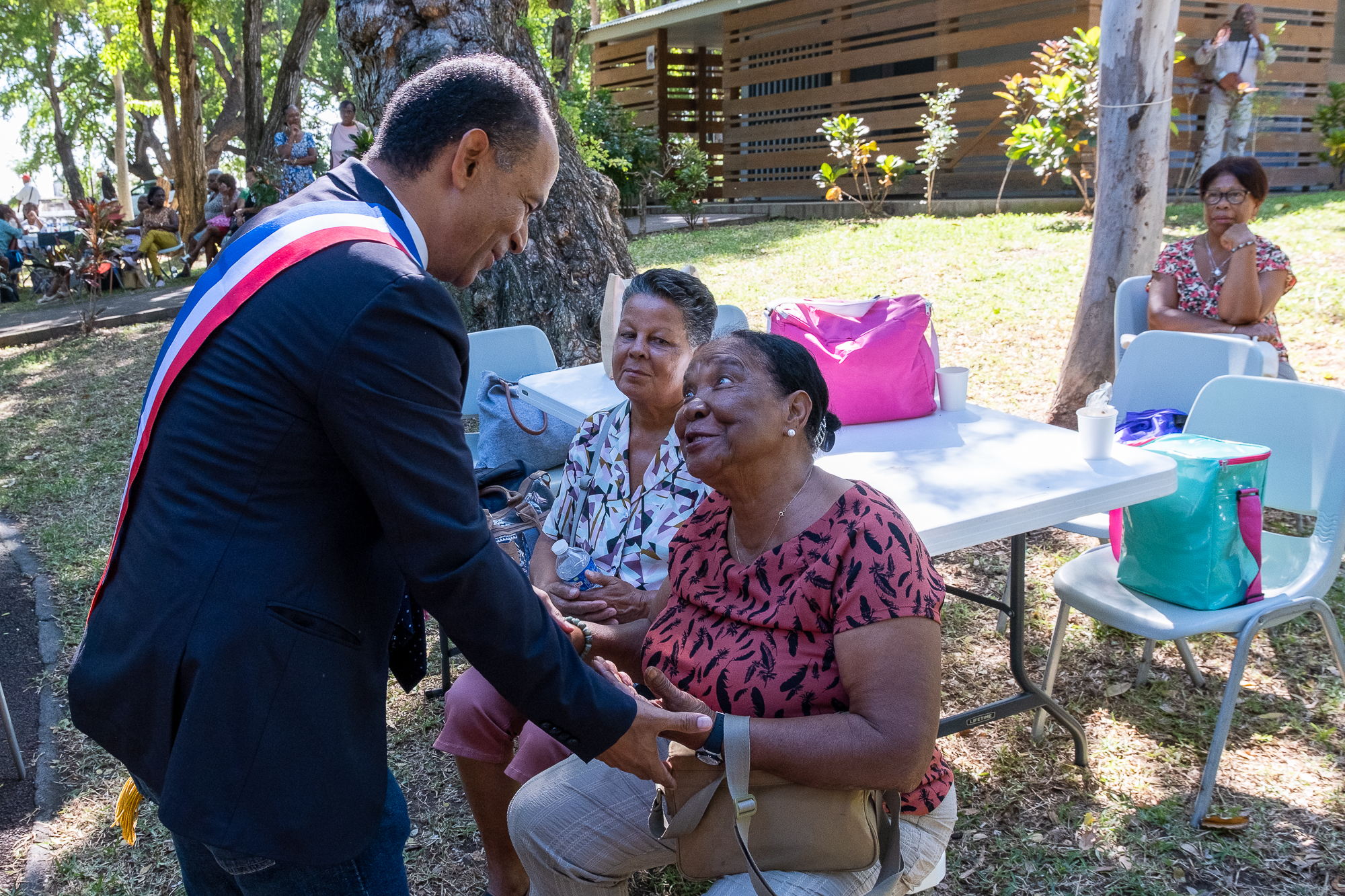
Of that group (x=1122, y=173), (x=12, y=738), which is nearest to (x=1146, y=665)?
(x=1122, y=173)

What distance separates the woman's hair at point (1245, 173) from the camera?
15.3 ft

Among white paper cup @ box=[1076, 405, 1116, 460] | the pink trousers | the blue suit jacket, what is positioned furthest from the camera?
white paper cup @ box=[1076, 405, 1116, 460]

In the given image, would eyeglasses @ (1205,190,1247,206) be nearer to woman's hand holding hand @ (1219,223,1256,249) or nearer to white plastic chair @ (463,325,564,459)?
woman's hand holding hand @ (1219,223,1256,249)

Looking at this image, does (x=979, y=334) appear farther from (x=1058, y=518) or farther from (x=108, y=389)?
(x=108, y=389)

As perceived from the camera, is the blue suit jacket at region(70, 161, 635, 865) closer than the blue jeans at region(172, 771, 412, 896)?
Yes

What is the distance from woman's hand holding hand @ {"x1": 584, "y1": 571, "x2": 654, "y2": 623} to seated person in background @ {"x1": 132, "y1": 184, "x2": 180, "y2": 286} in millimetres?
16571

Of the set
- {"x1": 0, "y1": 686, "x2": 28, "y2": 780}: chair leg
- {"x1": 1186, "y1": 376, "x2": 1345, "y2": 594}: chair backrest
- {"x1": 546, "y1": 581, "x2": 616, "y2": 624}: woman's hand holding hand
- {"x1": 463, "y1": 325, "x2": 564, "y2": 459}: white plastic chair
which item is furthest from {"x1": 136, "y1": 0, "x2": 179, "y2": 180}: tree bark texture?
{"x1": 1186, "y1": 376, "x2": 1345, "y2": 594}: chair backrest

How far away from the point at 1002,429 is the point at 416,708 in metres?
2.41

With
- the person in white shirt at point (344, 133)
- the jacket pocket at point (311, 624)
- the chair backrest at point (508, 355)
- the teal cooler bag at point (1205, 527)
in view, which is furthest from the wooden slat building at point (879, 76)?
the jacket pocket at point (311, 624)

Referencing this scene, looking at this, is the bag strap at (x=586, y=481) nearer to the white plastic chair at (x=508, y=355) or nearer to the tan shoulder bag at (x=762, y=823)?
the tan shoulder bag at (x=762, y=823)

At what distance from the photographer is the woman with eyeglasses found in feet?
15.1

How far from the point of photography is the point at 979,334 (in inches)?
303

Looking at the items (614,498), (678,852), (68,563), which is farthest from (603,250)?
(678,852)

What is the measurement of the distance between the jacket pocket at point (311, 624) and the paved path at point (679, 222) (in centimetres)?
1499
